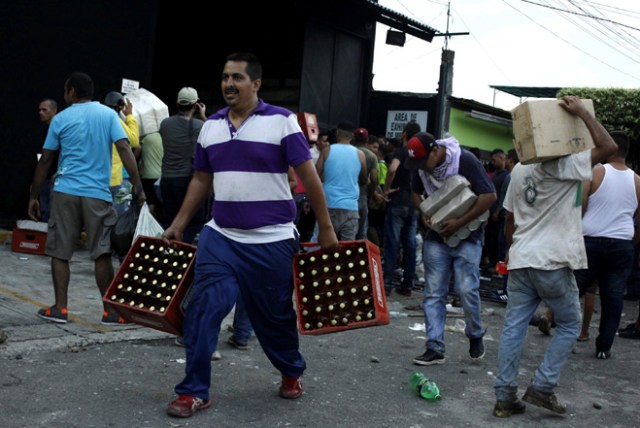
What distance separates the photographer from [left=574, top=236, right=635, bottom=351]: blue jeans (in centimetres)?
735

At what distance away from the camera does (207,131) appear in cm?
491

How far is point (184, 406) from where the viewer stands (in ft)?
14.9

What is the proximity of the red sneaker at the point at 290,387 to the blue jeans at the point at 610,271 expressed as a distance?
338 cm

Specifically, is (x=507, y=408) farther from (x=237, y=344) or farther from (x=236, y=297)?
(x=237, y=344)

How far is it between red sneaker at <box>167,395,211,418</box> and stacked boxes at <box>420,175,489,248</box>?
2596 mm

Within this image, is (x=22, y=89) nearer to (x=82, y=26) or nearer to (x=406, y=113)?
(x=82, y=26)

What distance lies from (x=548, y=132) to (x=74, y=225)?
3.71 metres

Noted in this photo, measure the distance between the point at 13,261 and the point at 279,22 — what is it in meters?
8.37

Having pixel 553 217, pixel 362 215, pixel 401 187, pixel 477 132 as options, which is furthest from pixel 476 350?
pixel 477 132

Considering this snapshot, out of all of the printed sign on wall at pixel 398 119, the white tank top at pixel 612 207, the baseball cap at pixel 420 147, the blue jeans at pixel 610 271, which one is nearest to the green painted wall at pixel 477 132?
the printed sign on wall at pixel 398 119

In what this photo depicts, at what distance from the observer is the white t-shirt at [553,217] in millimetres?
5086

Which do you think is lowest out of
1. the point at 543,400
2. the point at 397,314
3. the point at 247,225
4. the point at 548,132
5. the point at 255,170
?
the point at 397,314

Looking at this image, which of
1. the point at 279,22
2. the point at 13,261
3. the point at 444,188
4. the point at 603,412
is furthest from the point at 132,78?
the point at 603,412

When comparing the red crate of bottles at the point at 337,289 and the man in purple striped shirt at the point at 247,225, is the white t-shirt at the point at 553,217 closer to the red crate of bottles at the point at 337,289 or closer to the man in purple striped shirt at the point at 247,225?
the red crate of bottles at the point at 337,289
